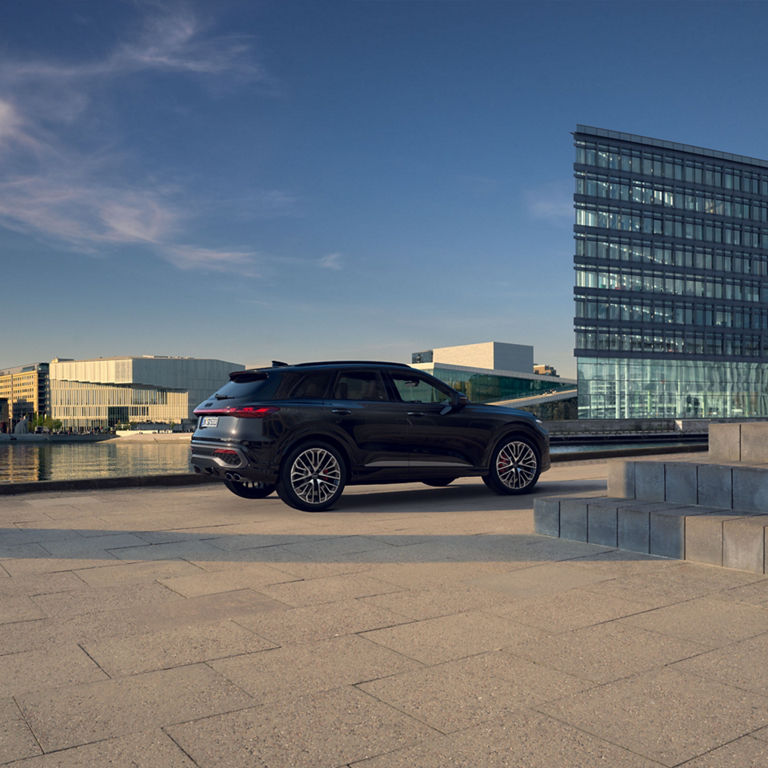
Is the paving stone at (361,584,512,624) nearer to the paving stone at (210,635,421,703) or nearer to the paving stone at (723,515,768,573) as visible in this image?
the paving stone at (210,635,421,703)

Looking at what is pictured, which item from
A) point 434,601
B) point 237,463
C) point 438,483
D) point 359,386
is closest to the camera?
point 434,601

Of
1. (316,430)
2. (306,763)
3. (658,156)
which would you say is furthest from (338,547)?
(658,156)

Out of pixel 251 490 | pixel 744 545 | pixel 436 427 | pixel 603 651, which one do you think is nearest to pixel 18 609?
pixel 603 651

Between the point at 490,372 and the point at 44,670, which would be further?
the point at 490,372

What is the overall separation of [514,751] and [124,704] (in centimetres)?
152

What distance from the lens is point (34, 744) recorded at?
8.65 feet

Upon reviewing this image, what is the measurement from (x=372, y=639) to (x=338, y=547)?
102 inches

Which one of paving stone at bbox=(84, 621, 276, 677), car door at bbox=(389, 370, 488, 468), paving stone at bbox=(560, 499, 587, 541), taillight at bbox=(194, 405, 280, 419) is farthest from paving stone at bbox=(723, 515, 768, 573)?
taillight at bbox=(194, 405, 280, 419)

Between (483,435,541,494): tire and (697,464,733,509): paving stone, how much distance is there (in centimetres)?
341

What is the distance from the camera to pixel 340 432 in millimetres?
8695

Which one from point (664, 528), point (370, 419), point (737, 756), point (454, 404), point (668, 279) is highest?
point (668, 279)

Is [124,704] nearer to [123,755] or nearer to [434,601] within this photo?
[123,755]

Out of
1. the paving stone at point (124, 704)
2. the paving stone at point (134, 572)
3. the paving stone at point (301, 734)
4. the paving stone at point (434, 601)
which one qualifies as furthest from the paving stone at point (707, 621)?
the paving stone at point (134, 572)

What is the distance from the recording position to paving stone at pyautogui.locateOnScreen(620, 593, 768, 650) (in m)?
3.93
